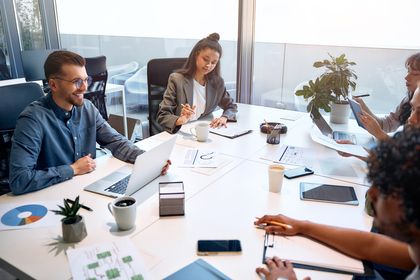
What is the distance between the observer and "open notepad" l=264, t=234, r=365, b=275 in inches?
40.9

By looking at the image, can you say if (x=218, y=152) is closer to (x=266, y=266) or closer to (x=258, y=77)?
(x=266, y=266)

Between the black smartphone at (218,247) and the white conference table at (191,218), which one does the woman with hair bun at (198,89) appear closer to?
the white conference table at (191,218)

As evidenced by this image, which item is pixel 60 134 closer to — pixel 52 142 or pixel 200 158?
pixel 52 142

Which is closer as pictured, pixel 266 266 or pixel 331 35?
pixel 266 266

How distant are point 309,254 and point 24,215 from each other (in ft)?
3.48

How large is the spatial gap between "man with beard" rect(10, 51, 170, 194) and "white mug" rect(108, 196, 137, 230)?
0.44 meters

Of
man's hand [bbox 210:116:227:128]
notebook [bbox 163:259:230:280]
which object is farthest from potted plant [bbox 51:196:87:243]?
man's hand [bbox 210:116:227:128]

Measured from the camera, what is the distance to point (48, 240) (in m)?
1.15

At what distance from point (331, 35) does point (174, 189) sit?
2871 mm

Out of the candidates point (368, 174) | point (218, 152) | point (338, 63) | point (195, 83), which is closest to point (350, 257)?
point (368, 174)

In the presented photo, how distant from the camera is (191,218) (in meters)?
1.29

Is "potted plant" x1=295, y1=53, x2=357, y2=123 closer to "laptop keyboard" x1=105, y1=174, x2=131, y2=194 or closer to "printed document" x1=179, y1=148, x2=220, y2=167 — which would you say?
"printed document" x1=179, y1=148, x2=220, y2=167

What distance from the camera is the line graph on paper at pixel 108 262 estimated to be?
99cm

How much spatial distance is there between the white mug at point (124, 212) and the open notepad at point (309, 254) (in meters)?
0.48
